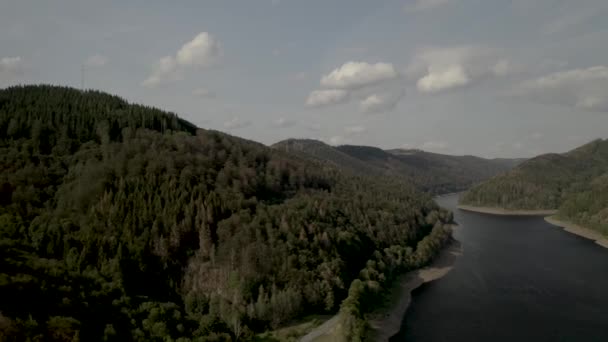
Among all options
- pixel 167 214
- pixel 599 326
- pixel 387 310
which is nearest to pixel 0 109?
pixel 167 214

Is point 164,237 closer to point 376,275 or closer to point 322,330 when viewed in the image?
point 322,330

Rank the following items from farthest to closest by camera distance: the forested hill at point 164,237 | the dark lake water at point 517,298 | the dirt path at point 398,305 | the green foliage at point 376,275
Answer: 1. the dark lake water at point 517,298
2. the dirt path at point 398,305
3. the green foliage at point 376,275
4. the forested hill at point 164,237

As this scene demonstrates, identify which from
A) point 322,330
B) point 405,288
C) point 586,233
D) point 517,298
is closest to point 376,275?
point 405,288

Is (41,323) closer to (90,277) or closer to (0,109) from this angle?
(90,277)

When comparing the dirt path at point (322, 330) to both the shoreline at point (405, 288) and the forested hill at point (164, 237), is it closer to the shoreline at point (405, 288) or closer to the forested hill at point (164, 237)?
the forested hill at point (164, 237)

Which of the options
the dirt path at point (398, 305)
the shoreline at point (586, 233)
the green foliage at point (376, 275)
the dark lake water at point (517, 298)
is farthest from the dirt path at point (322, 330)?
the shoreline at point (586, 233)
